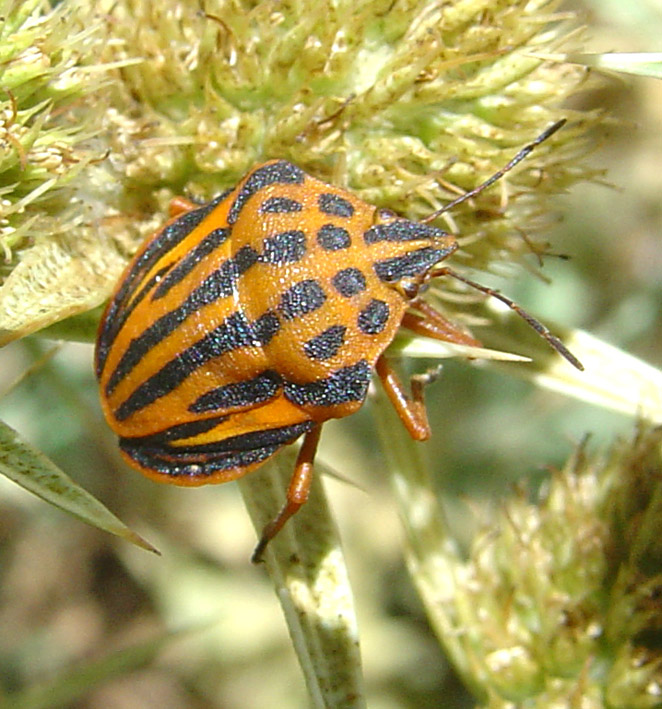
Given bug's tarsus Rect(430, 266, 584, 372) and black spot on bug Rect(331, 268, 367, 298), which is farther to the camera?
bug's tarsus Rect(430, 266, 584, 372)

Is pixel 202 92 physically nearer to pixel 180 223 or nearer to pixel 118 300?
pixel 180 223

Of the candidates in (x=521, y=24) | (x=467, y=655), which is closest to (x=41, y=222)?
(x=521, y=24)

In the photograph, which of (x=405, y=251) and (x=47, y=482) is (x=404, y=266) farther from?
(x=47, y=482)

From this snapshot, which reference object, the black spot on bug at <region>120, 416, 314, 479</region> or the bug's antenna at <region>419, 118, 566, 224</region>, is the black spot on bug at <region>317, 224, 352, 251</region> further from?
the black spot on bug at <region>120, 416, 314, 479</region>

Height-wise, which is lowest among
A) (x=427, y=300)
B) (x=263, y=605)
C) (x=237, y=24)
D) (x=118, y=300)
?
(x=263, y=605)

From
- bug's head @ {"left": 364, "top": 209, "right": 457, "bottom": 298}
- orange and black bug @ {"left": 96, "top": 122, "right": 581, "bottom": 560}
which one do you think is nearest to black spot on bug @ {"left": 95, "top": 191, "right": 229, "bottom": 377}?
orange and black bug @ {"left": 96, "top": 122, "right": 581, "bottom": 560}
